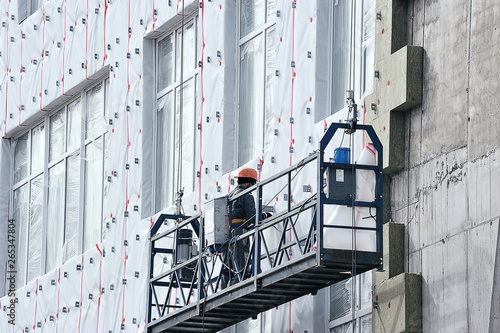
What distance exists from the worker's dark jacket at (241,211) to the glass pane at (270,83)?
257cm

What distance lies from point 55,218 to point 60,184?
2.66ft

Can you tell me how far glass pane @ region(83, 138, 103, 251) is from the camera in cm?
2920

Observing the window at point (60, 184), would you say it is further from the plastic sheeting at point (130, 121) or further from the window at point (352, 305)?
the window at point (352, 305)

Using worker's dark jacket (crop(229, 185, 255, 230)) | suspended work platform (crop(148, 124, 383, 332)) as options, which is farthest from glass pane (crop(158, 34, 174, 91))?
worker's dark jacket (crop(229, 185, 255, 230))

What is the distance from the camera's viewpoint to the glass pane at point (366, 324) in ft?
62.1

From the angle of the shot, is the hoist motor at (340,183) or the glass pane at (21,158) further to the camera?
the glass pane at (21,158)

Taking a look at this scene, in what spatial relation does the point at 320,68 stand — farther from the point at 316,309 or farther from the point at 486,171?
the point at 486,171

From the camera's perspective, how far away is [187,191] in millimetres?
25516

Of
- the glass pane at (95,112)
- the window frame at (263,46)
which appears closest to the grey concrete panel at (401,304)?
the window frame at (263,46)

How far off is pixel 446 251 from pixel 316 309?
3700 mm

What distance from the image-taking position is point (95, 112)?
98.1 feet

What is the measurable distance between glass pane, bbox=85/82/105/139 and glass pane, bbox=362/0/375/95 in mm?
10322

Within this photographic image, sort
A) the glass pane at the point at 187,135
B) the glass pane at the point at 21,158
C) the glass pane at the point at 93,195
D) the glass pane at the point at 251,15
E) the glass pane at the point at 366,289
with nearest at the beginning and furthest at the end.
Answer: the glass pane at the point at 366,289, the glass pane at the point at 251,15, the glass pane at the point at 187,135, the glass pane at the point at 93,195, the glass pane at the point at 21,158

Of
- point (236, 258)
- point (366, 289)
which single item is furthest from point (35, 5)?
point (366, 289)
